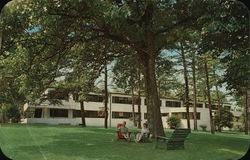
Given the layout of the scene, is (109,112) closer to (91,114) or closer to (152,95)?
(91,114)

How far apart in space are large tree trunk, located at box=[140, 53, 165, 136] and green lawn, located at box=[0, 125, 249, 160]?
4.56 feet

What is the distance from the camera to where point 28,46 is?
33.4ft

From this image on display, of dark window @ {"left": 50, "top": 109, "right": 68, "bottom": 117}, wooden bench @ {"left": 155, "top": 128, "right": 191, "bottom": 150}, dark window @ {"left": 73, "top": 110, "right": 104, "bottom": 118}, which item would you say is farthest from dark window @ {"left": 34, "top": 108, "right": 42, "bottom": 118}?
wooden bench @ {"left": 155, "top": 128, "right": 191, "bottom": 150}

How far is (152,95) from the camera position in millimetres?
11891

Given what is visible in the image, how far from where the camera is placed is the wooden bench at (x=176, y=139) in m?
Result: 9.16

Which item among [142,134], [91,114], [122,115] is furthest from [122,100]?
[142,134]

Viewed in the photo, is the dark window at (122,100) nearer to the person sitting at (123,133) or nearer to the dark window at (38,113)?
the person sitting at (123,133)

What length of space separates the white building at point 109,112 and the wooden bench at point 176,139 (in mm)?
621

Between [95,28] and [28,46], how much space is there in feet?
8.48

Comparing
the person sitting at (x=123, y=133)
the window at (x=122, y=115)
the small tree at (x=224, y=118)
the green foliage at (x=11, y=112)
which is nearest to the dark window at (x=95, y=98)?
the window at (x=122, y=115)

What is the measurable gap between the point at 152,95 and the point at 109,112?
5.80 ft

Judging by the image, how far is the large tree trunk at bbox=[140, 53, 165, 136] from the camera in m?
11.6

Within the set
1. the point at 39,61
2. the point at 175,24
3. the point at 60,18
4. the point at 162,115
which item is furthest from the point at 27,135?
the point at 175,24

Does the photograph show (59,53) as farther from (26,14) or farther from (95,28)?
(26,14)
